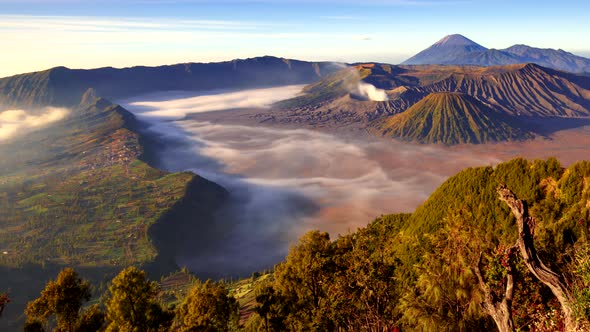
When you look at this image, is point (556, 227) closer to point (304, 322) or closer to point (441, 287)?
point (441, 287)

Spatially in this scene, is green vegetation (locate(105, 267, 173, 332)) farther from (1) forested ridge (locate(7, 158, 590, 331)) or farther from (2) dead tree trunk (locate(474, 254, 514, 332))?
(2) dead tree trunk (locate(474, 254, 514, 332))

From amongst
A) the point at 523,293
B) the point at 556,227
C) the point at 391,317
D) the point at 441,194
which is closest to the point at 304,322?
the point at 391,317

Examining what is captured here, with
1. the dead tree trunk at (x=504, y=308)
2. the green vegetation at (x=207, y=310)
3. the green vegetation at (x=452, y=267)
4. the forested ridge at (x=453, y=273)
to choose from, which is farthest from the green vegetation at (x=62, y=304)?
the dead tree trunk at (x=504, y=308)

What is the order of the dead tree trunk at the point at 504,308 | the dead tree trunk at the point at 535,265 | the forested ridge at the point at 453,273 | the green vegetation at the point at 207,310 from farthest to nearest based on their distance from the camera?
the green vegetation at the point at 207,310 → the forested ridge at the point at 453,273 → the dead tree trunk at the point at 504,308 → the dead tree trunk at the point at 535,265

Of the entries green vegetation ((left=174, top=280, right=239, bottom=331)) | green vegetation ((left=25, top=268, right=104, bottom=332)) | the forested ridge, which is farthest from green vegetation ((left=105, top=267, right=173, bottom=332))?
green vegetation ((left=25, top=268, right=104, bottom=332))

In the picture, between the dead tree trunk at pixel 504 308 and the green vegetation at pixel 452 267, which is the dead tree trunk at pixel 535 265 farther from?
the dead tree trunk at pixel 504 308

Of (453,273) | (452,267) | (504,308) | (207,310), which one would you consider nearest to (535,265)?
(504,308)
